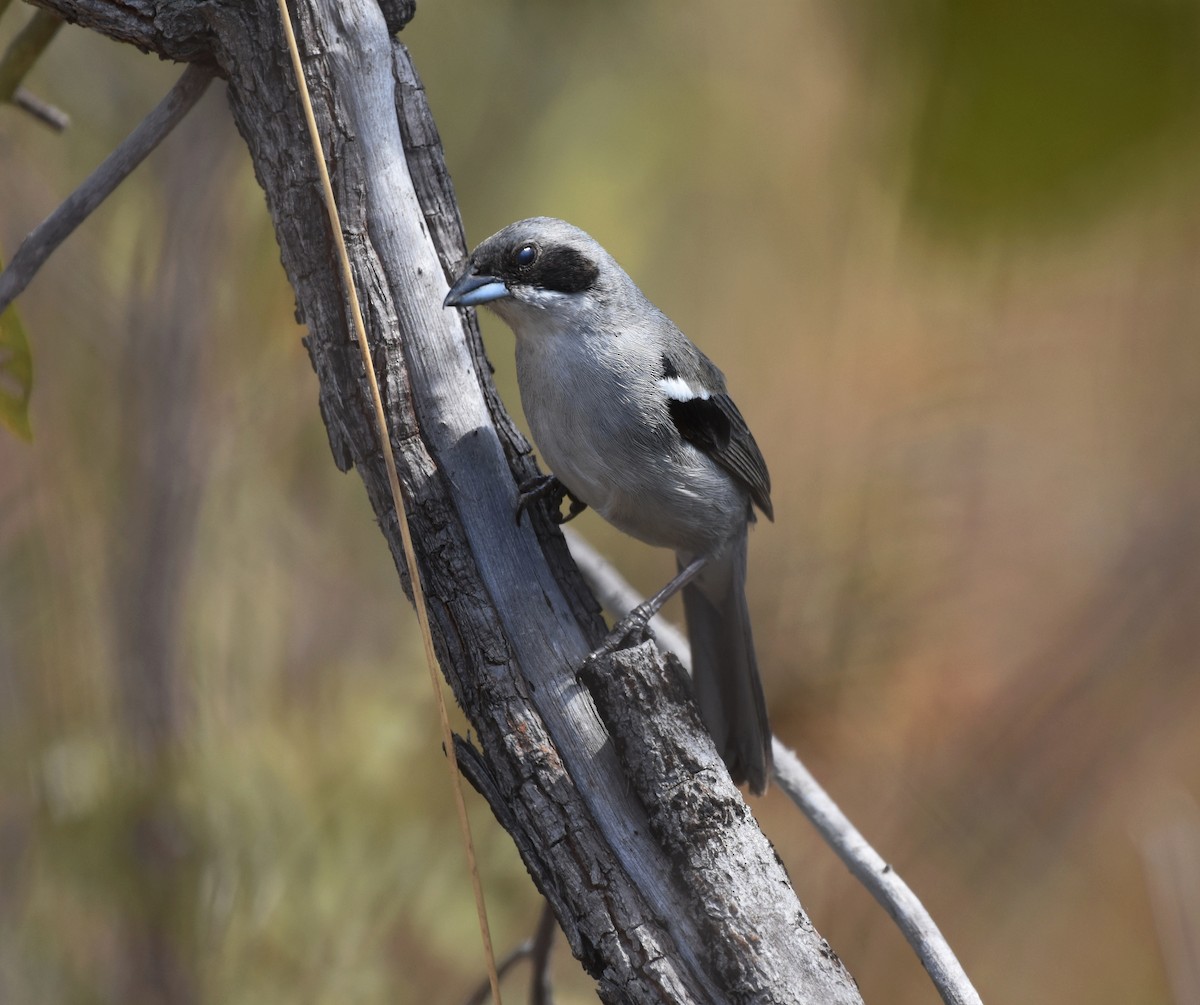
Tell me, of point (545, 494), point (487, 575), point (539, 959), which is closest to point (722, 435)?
point (545, 494)

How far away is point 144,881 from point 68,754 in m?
0.42

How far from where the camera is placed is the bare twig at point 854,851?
71.4 inches

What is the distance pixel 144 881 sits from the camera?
279cm

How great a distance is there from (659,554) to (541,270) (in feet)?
6.23

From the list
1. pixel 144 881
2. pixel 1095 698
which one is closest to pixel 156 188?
pixel 144 881

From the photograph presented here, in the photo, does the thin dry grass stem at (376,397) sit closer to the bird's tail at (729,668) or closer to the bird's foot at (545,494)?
the bird's foot at (545,494)

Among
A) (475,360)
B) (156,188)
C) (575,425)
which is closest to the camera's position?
(475,360)

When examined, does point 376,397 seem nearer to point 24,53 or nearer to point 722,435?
point 722,435

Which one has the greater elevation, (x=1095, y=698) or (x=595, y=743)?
(x=595, y=743)

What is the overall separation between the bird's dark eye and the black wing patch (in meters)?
0.37

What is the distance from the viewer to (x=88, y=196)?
1.77 m

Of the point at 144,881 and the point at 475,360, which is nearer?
the point at 475,360

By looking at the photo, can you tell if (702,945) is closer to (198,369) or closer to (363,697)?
(363,697)

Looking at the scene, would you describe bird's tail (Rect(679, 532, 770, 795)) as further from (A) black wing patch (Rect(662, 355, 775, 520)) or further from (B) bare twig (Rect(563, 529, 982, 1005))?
(A) black wing patch (Rect(662, 355, 775, 520))
